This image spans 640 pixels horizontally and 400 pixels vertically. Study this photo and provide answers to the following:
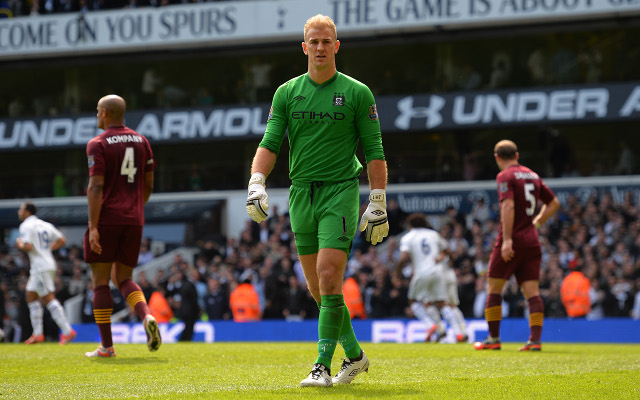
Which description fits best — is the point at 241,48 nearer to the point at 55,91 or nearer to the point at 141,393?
the point at 55,91

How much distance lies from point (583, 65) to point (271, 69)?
9003mm

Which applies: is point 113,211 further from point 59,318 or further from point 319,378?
point 59,318

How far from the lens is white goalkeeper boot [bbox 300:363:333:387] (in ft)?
18.4

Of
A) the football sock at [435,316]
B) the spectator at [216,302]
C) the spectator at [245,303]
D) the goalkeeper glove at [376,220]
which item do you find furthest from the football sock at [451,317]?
the goalkeeper glove at [376,220]

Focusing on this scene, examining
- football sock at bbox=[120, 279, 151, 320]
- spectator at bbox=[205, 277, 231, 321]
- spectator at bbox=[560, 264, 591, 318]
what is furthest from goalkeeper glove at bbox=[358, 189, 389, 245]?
spectator at bbox=[205, 277, 231, 321]

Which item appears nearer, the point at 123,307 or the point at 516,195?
the point at 516,195

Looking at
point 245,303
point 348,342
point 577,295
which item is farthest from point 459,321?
point 348,342

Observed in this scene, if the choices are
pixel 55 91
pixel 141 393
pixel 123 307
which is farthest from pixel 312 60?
pixel 55 91

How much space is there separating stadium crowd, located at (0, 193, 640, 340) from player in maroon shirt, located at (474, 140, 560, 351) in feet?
21.7

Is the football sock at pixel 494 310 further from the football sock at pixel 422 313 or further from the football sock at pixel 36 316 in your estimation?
the football sock at pixel 36 316

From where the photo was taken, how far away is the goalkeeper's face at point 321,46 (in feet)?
19.3

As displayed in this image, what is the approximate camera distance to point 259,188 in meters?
5.77

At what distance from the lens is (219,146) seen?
93.4 feet

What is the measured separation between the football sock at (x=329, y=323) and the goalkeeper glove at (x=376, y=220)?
17.9 inches
